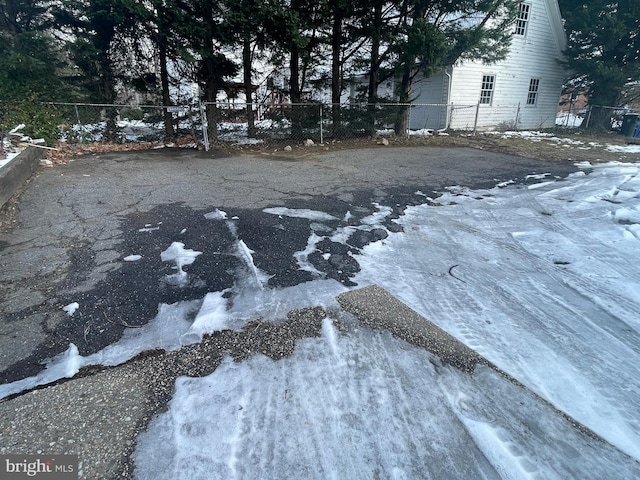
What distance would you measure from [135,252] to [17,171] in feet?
13.0

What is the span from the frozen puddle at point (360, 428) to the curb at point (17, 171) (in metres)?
5.10

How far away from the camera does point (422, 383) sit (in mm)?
2186

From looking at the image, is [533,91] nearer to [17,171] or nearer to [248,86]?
[248,86]

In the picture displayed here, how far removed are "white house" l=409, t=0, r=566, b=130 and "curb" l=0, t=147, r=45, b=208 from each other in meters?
13.9

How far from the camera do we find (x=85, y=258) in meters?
3.62

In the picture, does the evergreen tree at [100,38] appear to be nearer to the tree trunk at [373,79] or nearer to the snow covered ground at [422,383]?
the tree trunk at [373,79]

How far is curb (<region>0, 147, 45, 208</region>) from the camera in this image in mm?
5152

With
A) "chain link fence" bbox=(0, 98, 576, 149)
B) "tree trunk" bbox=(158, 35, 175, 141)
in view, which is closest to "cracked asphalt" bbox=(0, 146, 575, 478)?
"chain link fence" bbox=(0, 98, 576, 149)

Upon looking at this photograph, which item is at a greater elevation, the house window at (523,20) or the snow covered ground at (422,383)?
the house window at (523,20)

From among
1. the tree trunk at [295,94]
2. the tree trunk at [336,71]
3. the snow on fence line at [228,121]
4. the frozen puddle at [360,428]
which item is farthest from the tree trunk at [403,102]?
the frozen puddle at [360,428]

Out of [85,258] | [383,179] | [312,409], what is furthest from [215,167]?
[312,409]

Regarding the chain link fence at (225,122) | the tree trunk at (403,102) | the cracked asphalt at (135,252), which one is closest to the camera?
the cracked asphalt at (135,252)

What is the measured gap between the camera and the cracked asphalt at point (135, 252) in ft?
6.38

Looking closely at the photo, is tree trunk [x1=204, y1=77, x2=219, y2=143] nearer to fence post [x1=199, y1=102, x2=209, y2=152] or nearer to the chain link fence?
the chain link fence
